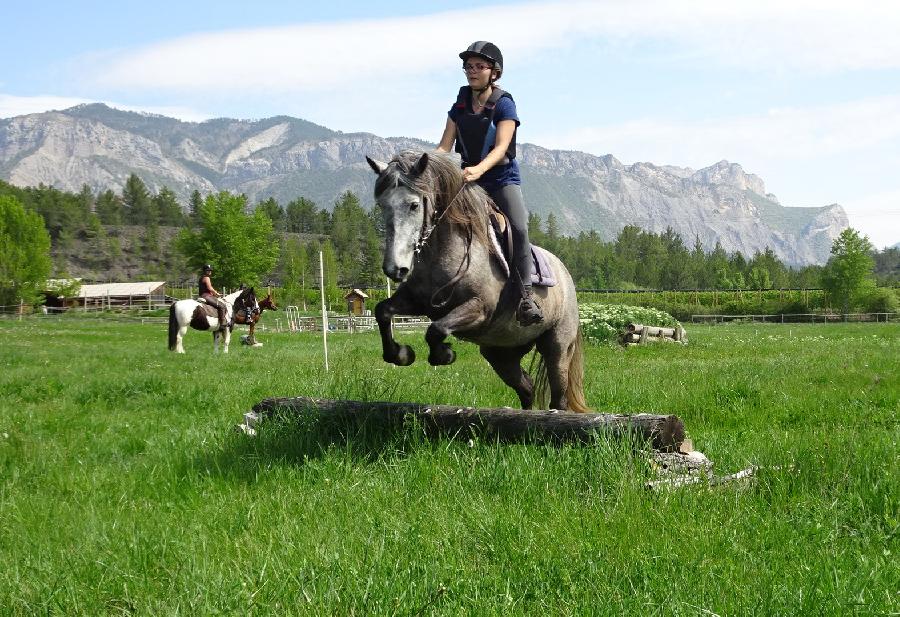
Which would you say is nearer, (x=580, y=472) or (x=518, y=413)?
(x=580, y=472)

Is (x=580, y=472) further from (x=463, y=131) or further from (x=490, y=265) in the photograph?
(x=463, y=131)

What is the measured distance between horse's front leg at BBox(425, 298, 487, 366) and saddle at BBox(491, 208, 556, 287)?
0.65 metres

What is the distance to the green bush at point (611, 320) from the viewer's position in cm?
2581

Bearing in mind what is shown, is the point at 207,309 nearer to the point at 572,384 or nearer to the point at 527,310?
the point at 572,384

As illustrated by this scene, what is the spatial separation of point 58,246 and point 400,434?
18224 cm

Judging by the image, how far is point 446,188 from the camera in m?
6.33

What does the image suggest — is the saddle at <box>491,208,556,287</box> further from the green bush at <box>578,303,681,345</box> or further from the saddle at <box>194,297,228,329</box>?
the saddle at <box>194,297,228,329</box>

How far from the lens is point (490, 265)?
6.68 m


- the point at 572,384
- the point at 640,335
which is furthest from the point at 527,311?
the point at 640,335

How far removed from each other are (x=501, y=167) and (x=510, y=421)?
93.1 inches

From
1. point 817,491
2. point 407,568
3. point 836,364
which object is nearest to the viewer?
point 407,568

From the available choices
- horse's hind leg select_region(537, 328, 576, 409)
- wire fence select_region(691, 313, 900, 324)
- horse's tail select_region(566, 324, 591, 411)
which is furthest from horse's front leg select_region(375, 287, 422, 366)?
wire fence select_region(691, 313, 900, 324)

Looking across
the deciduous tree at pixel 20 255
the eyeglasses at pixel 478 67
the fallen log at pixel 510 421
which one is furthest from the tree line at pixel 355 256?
the eyeglasses at pixel 478 67

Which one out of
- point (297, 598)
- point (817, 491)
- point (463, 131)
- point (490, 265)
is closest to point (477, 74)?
point (463, 131)
